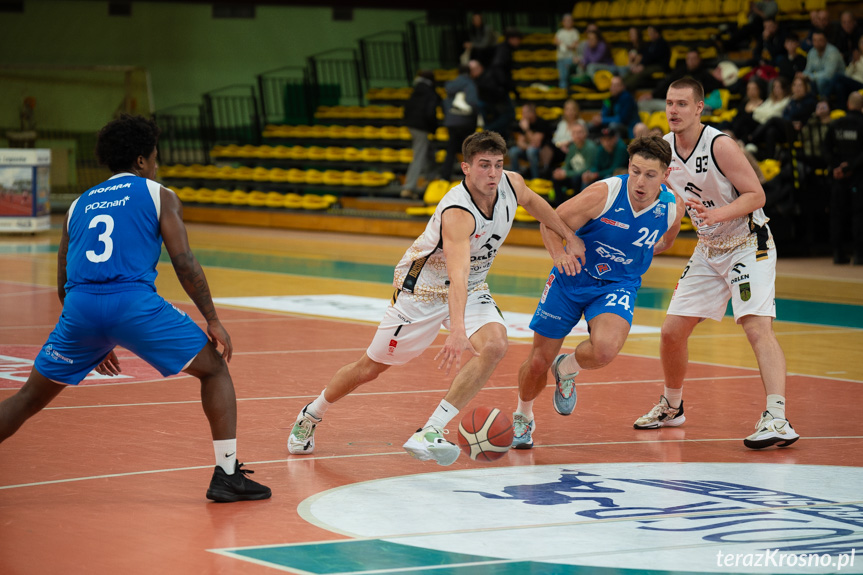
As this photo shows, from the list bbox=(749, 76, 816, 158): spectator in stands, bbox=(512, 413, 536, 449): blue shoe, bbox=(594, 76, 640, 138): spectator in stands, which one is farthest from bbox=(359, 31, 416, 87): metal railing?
bbox=(512, 413, 536, 449): blue shoe

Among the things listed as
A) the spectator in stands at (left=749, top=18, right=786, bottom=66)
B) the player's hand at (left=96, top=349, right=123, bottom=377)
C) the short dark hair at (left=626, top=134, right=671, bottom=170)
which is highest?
the spectator in stands at (left=749, top=18, right=786, bottom=66)

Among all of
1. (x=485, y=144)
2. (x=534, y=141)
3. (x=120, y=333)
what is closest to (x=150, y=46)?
(x=534, y=141)

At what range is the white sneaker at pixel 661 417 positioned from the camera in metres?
8.04

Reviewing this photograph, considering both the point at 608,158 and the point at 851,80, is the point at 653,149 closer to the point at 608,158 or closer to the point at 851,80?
the point at 608,158

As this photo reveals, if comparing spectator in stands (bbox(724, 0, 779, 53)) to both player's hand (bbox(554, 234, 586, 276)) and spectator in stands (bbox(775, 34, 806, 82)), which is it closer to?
spectator in stands (bbox(775, 34, 806, 82))

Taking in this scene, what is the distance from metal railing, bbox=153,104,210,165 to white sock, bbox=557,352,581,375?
23.5 metres

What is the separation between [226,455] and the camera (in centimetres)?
596

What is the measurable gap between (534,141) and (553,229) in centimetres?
1456

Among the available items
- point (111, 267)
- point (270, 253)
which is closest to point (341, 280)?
point (270, 253)

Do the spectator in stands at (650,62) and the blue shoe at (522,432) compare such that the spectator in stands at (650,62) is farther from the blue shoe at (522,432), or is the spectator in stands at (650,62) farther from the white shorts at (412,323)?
the white shorts at (412,323)

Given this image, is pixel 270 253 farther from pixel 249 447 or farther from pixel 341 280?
pixel 249 447

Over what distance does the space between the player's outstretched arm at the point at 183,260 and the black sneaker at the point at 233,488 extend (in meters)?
0.59

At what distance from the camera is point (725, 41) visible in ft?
75.7

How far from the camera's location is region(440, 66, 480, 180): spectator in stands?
75.6ft
